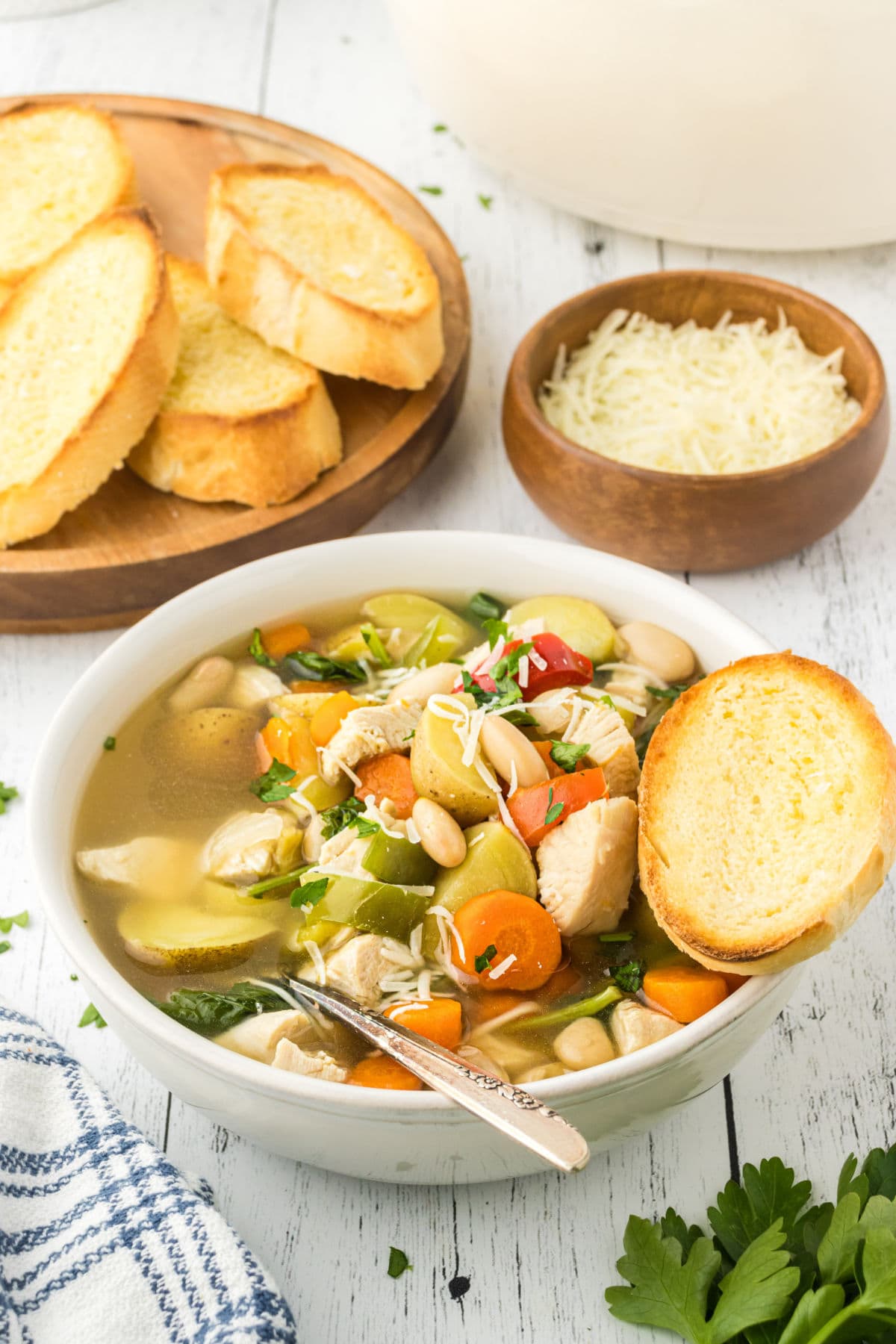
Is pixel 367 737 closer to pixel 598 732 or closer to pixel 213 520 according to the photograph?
pixel 598 732

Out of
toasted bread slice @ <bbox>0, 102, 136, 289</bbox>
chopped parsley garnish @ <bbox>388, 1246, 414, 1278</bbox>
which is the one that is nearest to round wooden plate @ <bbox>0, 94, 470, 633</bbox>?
toasted bread slice @ <bbox>0, 102, 136, 289</bbox>

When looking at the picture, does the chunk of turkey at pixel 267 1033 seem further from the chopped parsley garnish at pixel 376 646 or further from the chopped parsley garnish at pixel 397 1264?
the chopped parsley garnish at pixel 376 646

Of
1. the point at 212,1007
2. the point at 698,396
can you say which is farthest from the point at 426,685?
the point at 698,396

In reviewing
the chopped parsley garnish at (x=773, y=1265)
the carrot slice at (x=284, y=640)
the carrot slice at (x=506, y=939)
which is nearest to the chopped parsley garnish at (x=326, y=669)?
the carrot slice at (x=284, y=640)

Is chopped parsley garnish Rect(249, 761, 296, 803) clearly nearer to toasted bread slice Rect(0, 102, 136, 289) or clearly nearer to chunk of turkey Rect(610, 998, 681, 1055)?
chunk of turkey Rect(610, 998, 681, 1055)

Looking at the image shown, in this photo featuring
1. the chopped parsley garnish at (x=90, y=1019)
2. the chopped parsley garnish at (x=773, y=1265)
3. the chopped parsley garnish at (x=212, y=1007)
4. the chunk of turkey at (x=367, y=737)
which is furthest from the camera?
the chopped parsley garnish at (x=90, y=1019)

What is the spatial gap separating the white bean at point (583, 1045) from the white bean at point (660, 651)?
61 cm

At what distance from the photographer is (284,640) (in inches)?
89.8

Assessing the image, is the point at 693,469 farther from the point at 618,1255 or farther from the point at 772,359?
the point at 618,1255

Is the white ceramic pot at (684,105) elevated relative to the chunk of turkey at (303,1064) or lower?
elevated

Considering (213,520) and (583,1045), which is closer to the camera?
(583,1045)

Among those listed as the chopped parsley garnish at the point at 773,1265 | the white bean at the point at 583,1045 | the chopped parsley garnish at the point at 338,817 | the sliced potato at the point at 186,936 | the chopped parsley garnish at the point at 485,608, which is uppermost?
the chopped parsley garnish at the point at 338,817

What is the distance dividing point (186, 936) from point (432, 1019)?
1.19ft

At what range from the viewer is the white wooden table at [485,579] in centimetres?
180
